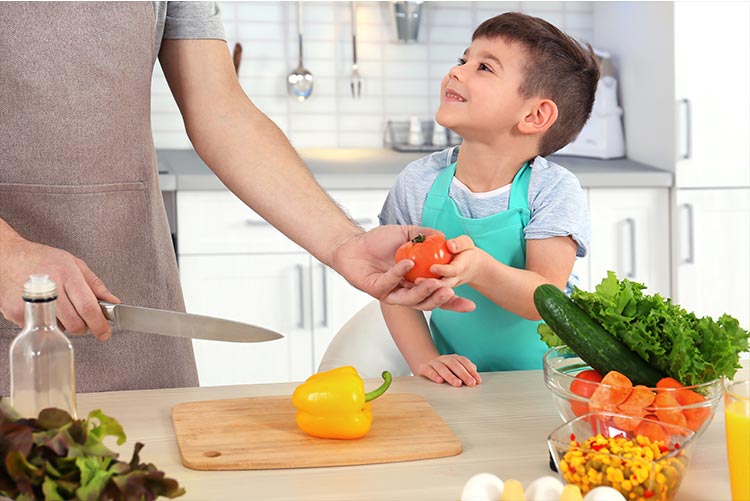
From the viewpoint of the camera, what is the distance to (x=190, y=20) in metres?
1.55

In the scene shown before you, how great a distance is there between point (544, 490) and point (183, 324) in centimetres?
52

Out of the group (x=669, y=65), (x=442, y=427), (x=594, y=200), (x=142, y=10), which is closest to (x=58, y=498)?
(x=442, y=427)

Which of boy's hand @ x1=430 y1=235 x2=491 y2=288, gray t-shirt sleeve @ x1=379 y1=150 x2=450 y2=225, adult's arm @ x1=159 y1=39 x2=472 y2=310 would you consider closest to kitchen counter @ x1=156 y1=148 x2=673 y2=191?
gray t-shirt sleeve @ x1=379 y1=150 x2=450 y2=225

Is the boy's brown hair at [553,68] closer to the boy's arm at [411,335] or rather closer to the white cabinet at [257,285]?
the boy's arm at [411,335]

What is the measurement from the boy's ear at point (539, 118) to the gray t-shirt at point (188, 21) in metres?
0.57

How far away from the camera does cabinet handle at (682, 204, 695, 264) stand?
3.04m

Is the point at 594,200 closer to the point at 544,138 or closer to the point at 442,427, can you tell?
the point at 544,138

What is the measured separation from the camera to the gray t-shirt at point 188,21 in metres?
1.54

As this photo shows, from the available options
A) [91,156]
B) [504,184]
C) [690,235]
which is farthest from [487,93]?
[690,235]

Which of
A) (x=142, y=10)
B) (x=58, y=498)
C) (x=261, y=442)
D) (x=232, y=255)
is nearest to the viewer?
(x=58, y=498)

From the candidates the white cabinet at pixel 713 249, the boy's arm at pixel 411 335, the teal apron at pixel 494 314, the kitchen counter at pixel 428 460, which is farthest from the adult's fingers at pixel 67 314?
the white cabinet at pixel 713 249

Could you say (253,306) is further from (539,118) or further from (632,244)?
(539,118)

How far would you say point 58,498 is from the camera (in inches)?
29.0

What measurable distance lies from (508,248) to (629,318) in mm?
606
